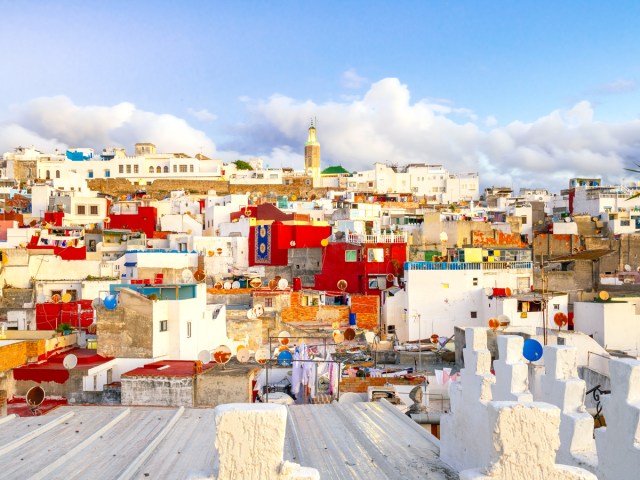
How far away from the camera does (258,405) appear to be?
11.8 feet

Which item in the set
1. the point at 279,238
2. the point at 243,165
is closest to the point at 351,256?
the point at 279,238

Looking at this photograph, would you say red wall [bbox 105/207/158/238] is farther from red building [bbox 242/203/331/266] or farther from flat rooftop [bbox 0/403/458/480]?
flat rooftop [bbox 0/403/458/480]

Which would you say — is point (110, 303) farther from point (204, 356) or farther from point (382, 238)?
point (382, 238)

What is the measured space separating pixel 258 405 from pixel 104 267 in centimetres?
3097

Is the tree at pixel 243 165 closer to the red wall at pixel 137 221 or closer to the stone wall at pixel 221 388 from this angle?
the red wall at pixel 137 221

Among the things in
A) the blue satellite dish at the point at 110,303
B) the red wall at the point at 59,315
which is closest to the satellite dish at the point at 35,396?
the blue satellite dish at the point at 110,303

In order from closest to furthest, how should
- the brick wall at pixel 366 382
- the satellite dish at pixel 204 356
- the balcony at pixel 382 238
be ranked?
1. the satellite dish at pixel 204 356
2. the brick wall at pixel 366 382
3. the balcony at pixel 382 238

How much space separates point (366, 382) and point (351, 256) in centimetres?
Answer: 1849

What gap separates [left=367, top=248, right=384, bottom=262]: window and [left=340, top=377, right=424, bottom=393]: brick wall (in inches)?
690

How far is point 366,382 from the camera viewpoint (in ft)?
53.3

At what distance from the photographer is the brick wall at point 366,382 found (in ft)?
52.1

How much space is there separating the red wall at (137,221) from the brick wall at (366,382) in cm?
3157

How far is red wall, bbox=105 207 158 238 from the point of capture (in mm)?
45438

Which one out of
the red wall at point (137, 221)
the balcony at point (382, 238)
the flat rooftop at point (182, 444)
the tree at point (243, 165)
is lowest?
the flat rooftop at point (182, 444)
